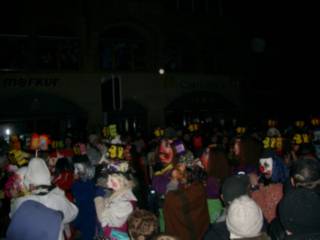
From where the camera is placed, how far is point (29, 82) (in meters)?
17.1

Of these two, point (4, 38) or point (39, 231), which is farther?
point (4, 38)

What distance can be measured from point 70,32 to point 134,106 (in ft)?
15.7

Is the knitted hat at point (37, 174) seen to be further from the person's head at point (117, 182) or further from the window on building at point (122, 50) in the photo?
the window on building at point (122, 50)

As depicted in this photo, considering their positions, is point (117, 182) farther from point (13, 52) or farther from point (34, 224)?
point (13, 52)

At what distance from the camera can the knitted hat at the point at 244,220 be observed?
306 cm

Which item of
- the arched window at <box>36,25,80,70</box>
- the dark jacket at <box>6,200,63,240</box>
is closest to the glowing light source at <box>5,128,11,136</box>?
the arched window at <box>36,25,80,70</box>

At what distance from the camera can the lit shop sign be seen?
16641mm

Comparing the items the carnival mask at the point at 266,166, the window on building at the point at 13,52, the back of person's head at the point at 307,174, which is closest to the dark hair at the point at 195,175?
the carnival mask at the point at 266,166

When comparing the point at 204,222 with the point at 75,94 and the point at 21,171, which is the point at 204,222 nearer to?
the point at 21,171

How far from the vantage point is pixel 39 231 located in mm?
3100

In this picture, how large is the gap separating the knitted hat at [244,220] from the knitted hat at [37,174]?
6.95ft

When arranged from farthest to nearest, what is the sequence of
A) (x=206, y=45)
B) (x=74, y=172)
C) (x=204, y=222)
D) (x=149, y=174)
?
(x=206, y=45) → (x=149, y=174) → (x=74, y=172) → (x=204, y=222)

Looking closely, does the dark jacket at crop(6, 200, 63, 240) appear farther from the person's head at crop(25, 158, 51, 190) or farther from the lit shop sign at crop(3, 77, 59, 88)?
the lit shop sign at crop(3, 77, 59, 88)

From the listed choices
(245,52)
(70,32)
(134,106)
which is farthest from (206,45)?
(70,32)
